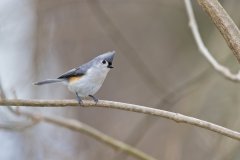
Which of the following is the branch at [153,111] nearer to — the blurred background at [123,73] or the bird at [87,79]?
the bird at [87,79]

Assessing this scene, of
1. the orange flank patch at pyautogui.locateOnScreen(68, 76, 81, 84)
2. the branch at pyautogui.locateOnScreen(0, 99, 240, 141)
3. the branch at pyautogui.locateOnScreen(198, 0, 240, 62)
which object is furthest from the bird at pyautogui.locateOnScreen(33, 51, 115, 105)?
the branch at pyautogui.locateOnScreen(198, 0, 240, 62)

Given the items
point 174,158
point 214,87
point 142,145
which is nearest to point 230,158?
point 174,158

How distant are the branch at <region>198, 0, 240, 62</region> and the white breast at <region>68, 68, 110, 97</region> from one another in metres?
0.80

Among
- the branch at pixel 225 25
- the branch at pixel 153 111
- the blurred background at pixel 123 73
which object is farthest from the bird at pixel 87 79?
the branch at pixel 225 25

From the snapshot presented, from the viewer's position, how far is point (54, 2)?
5082 mm

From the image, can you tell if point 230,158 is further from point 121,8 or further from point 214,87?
point 121,8

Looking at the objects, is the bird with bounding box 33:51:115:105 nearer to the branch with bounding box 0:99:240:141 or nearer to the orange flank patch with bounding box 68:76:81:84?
the orange flank patch with bounding box 68:76:81:84

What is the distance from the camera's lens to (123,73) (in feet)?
20.3

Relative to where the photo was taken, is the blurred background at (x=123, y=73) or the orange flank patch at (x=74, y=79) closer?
the orange flank patch at (x=74, y=79)

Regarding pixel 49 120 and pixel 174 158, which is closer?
pixel 49 120

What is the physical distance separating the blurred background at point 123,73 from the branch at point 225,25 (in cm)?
157

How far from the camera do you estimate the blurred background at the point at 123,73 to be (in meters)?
4.06

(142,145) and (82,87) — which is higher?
(82,87)

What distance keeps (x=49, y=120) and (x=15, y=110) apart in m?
0.22
